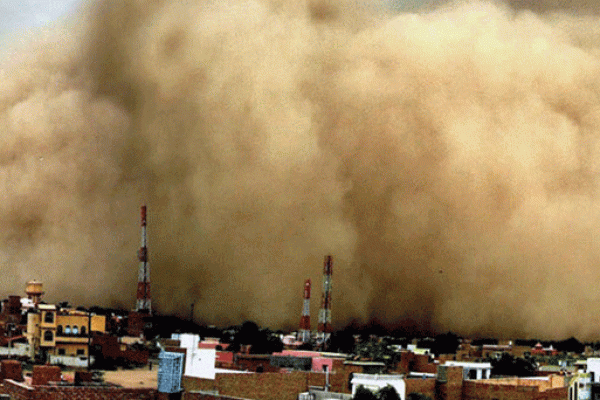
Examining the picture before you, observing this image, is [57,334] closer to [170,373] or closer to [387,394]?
[387,394]

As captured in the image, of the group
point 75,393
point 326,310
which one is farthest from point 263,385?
point 326,310

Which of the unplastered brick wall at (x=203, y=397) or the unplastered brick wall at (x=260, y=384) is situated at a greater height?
the unplastered brick wall at (x=203, y=397)

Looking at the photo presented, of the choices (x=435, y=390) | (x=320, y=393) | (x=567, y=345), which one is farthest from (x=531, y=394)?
(x=567, y=345)

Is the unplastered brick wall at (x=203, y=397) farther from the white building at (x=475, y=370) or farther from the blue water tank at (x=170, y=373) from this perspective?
the white building at (x=475, y=370)

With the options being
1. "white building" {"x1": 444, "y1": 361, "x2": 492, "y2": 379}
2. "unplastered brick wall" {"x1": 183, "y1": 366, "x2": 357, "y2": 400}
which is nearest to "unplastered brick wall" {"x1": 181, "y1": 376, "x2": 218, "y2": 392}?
"unplastered brick wall" {"x1": 183, "y1": 366, "x2": 357, "y2": 400}

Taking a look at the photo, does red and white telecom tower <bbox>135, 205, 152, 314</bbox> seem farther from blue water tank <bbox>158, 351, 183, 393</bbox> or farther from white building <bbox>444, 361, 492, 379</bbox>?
blue water tank <bbox>158, 351, 183, 393</bbox>

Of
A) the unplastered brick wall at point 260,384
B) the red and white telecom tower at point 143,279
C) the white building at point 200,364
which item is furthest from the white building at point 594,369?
the red and white telecom tower at point 143,279
